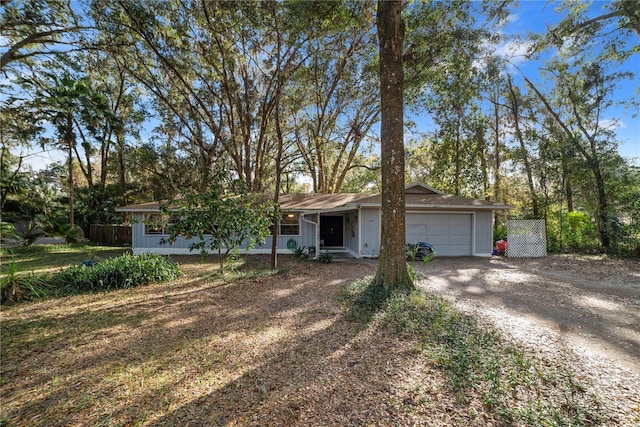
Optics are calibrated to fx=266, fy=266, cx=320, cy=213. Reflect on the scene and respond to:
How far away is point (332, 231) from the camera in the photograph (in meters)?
15.4

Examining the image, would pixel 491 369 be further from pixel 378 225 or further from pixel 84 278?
pixel 378 225

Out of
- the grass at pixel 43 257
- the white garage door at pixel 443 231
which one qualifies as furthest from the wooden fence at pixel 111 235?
the white garage door at pixel 443 231

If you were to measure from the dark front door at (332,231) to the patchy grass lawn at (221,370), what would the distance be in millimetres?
9853

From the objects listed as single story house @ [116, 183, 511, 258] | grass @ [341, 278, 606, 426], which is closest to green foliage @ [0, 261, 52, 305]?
single story house @ [116, 183, 511, 258]

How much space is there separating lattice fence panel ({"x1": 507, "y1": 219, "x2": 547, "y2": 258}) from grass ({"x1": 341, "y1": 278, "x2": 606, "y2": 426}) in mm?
9633

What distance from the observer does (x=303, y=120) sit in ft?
57.7

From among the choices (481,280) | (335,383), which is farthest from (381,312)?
(481,280)

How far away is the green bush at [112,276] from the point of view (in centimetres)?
641

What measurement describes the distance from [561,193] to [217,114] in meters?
19.9

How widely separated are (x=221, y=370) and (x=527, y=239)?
13.6 metres

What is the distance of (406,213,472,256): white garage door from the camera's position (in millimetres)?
11742

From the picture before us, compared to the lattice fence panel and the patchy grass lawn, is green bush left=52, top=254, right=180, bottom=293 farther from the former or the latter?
→ the lattice fence panel

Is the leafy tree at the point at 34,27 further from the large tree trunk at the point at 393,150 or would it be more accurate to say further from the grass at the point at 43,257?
the large tree trunk at the point at 393,150

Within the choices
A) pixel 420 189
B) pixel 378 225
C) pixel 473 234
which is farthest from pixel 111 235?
pixel 473 234
